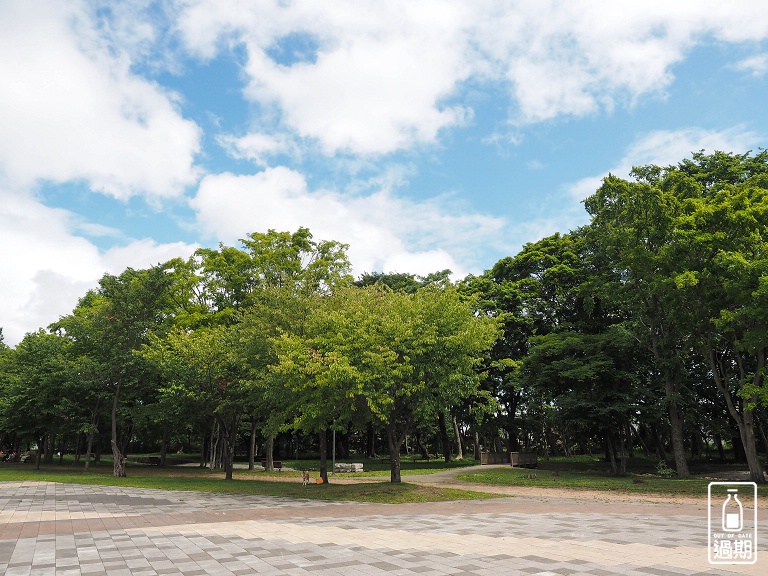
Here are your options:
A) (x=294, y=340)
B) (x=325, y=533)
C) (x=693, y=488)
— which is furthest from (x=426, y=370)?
(x=693, y=488)

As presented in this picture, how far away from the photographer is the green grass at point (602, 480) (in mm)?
22270

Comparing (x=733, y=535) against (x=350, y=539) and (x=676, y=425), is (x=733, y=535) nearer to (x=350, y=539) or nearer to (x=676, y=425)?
(x=350, y=539)

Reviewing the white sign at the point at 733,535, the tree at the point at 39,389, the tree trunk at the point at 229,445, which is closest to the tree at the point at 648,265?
the white sign at the point at 733,535

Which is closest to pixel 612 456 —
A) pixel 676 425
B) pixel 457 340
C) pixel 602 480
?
pixel 676 425

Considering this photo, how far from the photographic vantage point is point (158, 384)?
33.3 metres

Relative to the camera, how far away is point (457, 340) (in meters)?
20.3

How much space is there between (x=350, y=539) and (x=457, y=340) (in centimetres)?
1081

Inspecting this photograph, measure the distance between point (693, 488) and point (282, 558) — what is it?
2014 cm

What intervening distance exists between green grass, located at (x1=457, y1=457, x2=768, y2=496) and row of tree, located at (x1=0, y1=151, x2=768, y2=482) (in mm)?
2301

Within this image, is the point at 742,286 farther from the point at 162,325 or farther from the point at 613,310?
the point at 162,325

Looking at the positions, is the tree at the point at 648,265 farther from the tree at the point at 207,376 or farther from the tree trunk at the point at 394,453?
the tree at the point at 207,376

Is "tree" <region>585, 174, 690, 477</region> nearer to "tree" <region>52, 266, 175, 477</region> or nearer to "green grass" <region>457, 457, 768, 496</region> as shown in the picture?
"green grass" <region>457, 457, 768, 496</region>

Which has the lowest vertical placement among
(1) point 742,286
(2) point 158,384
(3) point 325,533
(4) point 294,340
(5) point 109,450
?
(5) point 109,450

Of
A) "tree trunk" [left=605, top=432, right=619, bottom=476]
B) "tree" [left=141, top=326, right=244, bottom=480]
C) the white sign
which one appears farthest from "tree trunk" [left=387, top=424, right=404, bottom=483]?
"tree trunk" [left=605, top=432, right=619, bottom=476]
